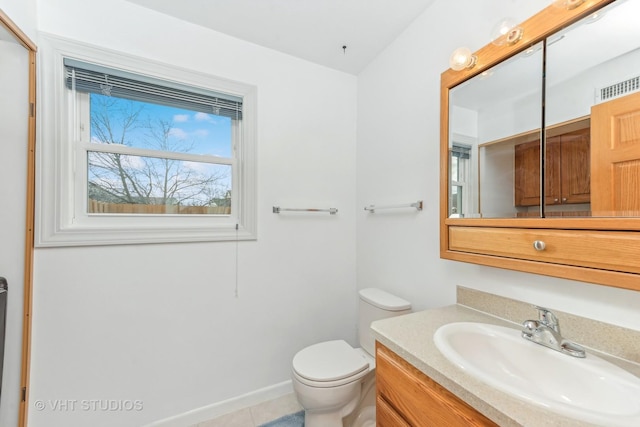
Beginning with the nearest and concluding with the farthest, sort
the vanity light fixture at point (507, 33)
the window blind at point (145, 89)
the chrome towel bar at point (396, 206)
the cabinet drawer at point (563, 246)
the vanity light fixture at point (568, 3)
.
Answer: the cabinet drawer at point (563, 246)
the vanity light fixture at point (568, 3)
the vanity light fixture at point (507, 33)
the window blind at point (145, 89)
the chrome towel bar at point (396, 206)

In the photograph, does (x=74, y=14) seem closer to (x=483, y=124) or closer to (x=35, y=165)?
(x=35, y=165)

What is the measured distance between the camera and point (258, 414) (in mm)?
1648

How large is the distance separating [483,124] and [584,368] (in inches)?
37.3

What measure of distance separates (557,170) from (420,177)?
0.68 meters

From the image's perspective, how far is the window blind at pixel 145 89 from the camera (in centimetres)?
140

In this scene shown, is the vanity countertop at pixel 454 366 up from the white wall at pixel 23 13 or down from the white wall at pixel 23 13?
down

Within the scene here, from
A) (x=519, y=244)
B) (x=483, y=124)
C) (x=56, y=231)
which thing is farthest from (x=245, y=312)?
(x=483, y=124)

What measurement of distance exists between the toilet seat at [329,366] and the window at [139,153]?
0.83 m

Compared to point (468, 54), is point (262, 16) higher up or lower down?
higher up

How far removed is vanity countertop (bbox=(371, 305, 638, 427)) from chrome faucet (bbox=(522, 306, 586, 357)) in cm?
13

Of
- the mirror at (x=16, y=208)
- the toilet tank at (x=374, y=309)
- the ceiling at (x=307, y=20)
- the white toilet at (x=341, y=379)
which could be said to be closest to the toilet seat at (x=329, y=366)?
the white toilet at (x=341, y=379)

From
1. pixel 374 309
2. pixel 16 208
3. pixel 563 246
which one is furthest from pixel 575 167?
pixel 16 208

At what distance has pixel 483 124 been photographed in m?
1.16

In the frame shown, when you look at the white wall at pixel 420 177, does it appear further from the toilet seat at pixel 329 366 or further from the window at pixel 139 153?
the window at pixel 139 153
